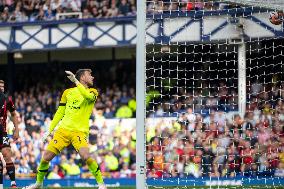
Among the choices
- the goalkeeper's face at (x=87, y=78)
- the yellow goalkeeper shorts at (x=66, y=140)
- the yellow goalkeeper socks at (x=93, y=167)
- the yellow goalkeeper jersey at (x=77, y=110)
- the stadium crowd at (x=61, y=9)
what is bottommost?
the yellow goalkeeper socks at (x=93, y=167)

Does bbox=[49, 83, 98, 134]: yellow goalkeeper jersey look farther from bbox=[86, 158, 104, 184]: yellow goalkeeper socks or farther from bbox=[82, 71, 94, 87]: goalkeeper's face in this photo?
bbox=[86, 158, 104, 184]: yellow goalkeeper socks

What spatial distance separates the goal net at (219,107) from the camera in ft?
61.4

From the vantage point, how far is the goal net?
18.7m

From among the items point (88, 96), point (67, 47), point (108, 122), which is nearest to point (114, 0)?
point (67, 47)

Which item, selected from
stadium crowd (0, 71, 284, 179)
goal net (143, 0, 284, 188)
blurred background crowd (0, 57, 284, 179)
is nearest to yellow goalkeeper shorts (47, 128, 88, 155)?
goal net (143, 0, 284, 188)

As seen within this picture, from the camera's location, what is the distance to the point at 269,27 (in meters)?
22.6

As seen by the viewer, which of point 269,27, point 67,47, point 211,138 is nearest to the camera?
point 211,138

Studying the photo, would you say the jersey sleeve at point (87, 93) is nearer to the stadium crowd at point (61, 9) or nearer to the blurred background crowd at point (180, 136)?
the blurred background crowd at point (180, 136)

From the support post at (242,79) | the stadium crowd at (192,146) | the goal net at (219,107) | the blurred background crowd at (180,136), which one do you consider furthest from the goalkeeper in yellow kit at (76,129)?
the support post at (242,79)

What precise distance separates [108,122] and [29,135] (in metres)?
2.54

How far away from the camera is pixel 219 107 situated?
2152 cm

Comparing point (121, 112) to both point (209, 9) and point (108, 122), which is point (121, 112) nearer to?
point (108, 122)

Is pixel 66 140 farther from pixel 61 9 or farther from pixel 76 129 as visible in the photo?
pixel 61 9

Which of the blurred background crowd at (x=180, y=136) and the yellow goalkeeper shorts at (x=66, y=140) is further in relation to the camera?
the blurred background crowd at (x=180, y=136)
